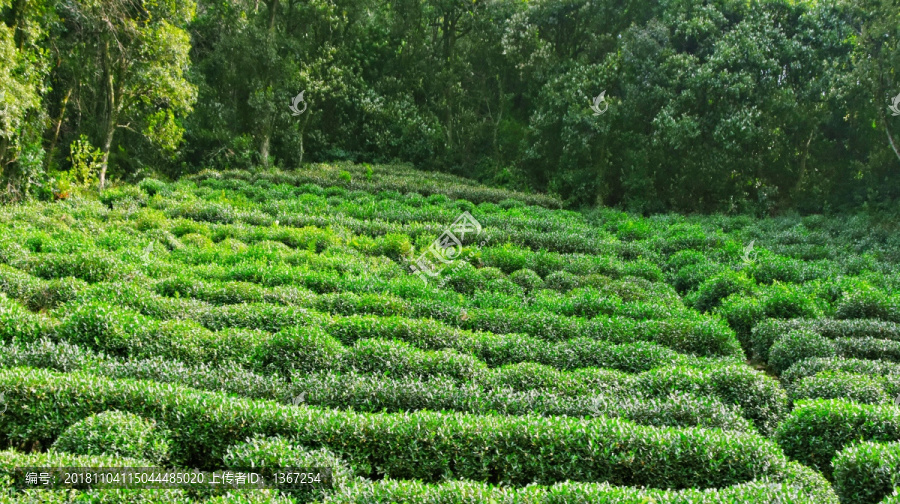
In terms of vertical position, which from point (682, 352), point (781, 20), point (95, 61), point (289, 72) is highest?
point (781, 20)

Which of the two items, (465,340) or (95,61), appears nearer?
(465,340)

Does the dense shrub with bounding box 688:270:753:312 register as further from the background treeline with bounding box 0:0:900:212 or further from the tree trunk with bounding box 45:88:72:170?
the tree trunk with bounding box 45:88:72:170

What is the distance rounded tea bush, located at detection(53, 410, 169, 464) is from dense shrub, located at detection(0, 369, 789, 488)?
0.27 meters

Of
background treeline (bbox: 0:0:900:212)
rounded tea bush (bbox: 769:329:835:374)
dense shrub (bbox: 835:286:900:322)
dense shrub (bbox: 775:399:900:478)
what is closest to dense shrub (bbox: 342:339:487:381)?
dense shrub (bbox: 775:399:900:478)

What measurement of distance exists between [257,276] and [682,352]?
365 inches

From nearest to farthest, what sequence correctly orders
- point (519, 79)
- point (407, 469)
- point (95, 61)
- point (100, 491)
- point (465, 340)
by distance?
1. point (100, 491)
2. point (407, 469)
3. point (465, 340)
4. point (95, 61)
5. point (519, 79)

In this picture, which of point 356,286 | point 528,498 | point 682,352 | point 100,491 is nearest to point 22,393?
point 100,491

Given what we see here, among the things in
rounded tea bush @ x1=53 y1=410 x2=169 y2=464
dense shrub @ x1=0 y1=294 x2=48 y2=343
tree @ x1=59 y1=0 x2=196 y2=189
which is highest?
tree @ x1=59 y1=0 x2=196 y2=189

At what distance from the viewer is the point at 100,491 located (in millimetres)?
6191

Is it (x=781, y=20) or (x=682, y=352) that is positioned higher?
(x=781, y=20)

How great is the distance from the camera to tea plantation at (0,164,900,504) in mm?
7266

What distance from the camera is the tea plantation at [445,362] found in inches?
286

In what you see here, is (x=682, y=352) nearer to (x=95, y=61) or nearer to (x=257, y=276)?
(x=257, y=276)

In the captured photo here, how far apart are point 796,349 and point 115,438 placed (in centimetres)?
1087
